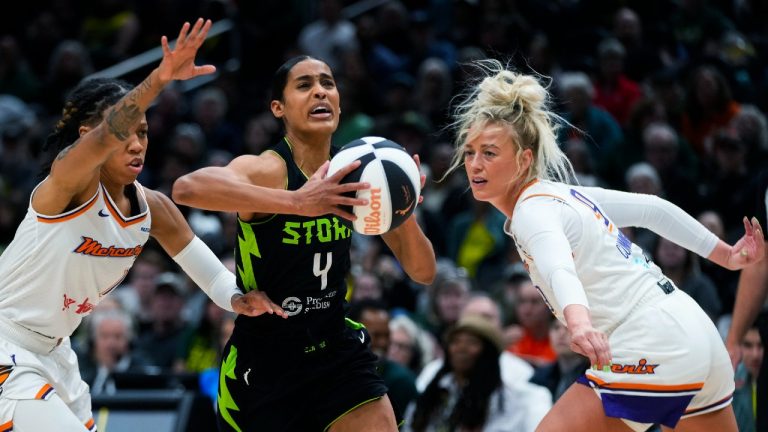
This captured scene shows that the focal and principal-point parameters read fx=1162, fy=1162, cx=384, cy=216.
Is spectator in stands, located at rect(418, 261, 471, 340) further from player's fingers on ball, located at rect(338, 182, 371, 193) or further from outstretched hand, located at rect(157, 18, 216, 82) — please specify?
outstretched hand, located at rect(157, 18, 216, 82)

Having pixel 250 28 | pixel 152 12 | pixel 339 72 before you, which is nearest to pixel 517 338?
pixel 339 72

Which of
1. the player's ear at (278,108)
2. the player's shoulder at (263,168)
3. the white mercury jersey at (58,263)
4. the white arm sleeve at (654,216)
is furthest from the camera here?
the player's ear at (278,108)

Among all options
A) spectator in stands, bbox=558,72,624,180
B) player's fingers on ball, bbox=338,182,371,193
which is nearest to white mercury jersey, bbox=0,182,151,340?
player's fingers on ball, bbox=338,182,371,193

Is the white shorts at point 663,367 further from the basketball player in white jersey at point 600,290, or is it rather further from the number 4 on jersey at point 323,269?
the number 4 on jersey at point 323,269

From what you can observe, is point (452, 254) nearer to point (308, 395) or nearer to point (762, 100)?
point (762, 100)

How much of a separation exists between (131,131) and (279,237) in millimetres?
871

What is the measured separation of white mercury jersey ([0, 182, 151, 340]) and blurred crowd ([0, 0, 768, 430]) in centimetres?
331

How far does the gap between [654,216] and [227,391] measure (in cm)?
214

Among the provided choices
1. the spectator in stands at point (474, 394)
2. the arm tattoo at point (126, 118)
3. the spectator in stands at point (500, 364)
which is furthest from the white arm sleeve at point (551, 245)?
the spectator in stands at point (500, 364)

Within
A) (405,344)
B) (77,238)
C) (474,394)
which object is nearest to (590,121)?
(405,344)

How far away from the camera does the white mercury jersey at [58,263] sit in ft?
16.3

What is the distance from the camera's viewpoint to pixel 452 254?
435 inches

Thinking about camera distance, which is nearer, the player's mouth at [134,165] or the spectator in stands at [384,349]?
the player's mouth at [134,165]

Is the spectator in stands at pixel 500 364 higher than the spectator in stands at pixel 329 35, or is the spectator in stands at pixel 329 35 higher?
the spectator in stands at pixel 329 35
